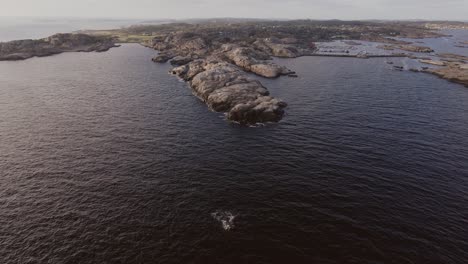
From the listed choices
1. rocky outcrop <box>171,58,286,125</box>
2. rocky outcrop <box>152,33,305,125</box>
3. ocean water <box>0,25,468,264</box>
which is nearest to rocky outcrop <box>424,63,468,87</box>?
ocean water <box>0,25,468,264</box>

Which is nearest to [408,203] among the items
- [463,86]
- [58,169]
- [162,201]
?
[162,201]

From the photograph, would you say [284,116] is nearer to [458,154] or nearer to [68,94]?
[458,154]

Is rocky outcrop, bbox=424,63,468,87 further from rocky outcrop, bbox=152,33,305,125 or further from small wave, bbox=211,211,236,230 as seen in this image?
small wave, bbox=211,211,236,230

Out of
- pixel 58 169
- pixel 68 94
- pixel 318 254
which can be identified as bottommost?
pixel 318 254

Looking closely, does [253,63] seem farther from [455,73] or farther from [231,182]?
[231,182]

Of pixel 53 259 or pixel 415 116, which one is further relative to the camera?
pixel 415 116

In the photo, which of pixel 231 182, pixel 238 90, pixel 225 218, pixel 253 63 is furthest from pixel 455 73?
pixel 225 218

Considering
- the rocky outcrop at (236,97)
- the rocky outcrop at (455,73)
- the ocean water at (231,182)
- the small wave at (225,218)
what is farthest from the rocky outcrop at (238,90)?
the rocky outcrop at (455,73)
